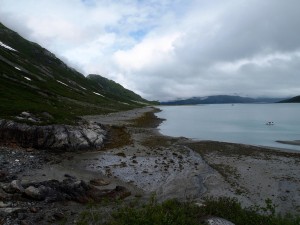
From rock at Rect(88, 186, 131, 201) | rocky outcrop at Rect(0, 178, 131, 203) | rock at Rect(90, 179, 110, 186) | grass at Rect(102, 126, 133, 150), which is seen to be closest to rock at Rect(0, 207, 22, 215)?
rocky outcrop at Rect(0, 178, 131, 203)

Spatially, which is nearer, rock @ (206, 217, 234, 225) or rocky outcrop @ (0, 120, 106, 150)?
rock @ (206, 217, 234, 225)

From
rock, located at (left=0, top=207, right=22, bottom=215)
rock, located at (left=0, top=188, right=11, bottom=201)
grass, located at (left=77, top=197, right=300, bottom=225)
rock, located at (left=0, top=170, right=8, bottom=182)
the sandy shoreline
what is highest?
grass, located at (left=77, top=197, right=300, bottom=225)

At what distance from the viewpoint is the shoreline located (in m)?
24.5

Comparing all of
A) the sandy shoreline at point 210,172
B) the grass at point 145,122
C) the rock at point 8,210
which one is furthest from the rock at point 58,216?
the grass at point 145,122

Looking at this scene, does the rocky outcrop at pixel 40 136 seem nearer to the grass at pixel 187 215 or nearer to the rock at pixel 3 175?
the rock at pixel 3 175

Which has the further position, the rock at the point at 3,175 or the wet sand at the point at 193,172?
the wet sand at the point at 193,172

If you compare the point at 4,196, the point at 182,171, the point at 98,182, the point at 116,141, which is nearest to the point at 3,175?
the point at 4,196

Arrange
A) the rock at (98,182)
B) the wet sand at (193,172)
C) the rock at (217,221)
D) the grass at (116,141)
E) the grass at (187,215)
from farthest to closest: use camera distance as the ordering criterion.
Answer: the grass at (116,141)
the rock at (98,182)
the wet sand at (193,172)
the rock at (217,221)
the grass at (187,215)

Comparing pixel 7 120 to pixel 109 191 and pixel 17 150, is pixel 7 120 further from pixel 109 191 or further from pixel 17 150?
pixel 109 191

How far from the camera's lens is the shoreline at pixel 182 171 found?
2453 centimetres

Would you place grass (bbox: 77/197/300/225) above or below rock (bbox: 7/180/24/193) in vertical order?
above

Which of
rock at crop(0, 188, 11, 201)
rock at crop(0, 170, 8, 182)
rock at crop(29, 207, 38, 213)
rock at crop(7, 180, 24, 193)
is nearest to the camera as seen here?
rock at crop(29, 207, 38, 213)

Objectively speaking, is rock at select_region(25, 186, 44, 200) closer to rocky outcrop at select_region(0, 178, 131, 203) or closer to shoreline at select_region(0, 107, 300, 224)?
rocky outcrop at select_region(0, 178, 131, 203)

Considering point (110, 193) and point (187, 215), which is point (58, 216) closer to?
point (110, 193)
